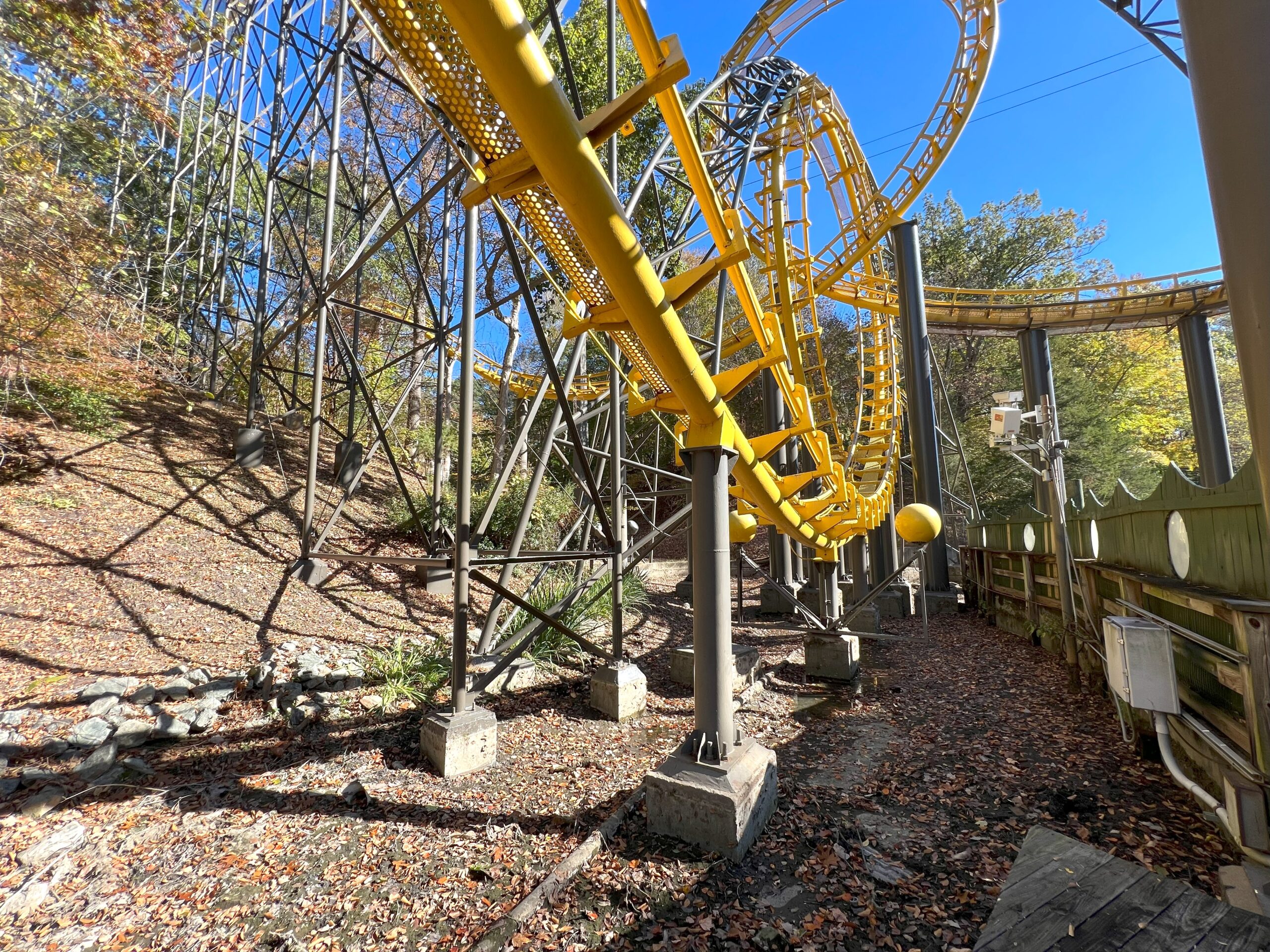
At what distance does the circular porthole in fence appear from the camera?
345cm

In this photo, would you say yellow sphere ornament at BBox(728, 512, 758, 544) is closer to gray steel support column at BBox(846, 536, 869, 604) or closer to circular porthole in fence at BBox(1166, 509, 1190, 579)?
circular porthole in fence at BBox(1166, 509, 1190, 579)

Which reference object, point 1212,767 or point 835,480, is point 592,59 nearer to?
point 835,480

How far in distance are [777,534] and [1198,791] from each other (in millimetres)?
7817

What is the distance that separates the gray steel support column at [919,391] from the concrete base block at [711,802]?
9.07 metres

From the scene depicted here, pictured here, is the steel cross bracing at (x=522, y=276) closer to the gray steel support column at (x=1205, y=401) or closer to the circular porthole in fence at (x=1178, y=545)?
the gray steel support column at (x=1205, y=401)

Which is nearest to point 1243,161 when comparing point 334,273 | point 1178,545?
point 1178,545

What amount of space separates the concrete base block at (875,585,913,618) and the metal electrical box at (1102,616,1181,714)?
269 inches

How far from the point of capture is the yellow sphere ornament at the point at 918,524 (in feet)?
18.3

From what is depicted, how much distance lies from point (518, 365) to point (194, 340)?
→ 8.20 m

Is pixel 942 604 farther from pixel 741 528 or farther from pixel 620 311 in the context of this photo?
pixel 620 311

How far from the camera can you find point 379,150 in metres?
5.16

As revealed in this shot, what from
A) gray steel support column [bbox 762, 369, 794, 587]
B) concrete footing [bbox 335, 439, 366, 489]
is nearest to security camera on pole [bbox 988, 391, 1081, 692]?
gray steel support column [bbox 762, 369, 794, 587]

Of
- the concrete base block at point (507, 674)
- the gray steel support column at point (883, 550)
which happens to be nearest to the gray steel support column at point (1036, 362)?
the gray steel support column at point (883, 550)

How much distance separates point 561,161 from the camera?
1.72m
